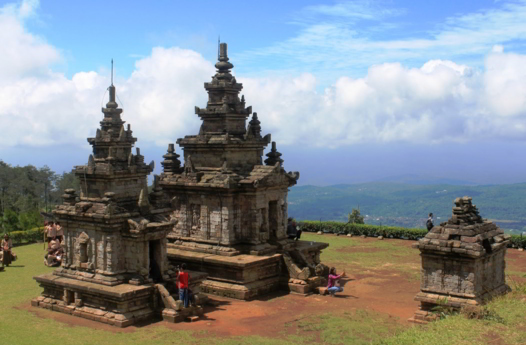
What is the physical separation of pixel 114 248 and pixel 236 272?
548 centimetres

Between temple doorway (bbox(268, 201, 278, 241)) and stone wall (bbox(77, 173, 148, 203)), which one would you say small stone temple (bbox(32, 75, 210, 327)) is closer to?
stone wall (bbox(77, 173, 148, 203))

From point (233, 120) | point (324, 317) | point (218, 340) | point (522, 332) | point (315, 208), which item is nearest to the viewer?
point (522, 332)

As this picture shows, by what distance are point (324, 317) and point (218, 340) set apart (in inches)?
170

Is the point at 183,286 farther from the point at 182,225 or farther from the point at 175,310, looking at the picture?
the point at 182,225

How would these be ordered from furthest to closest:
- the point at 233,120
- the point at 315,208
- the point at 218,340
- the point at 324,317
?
the point at 315,208 → the point at 233,120 → the point at 324,317 → the point at 218,340

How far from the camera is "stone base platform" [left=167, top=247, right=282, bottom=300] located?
77.5 feet

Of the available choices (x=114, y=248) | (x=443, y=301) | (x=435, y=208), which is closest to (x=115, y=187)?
(x=114, y=248)

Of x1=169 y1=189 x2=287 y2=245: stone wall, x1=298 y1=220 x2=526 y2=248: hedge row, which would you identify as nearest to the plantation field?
x1=169 y1=189 x2=287 y2=245: stone wall

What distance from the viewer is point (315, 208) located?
198 meters

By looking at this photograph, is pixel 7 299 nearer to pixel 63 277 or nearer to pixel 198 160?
pixel 63 277

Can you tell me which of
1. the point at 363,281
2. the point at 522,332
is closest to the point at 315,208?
the point at 363,281

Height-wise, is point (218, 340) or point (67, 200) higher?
point (67, 200)

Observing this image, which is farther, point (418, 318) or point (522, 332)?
point (418, 318)

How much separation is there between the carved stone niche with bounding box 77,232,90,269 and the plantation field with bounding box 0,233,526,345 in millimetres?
2002
